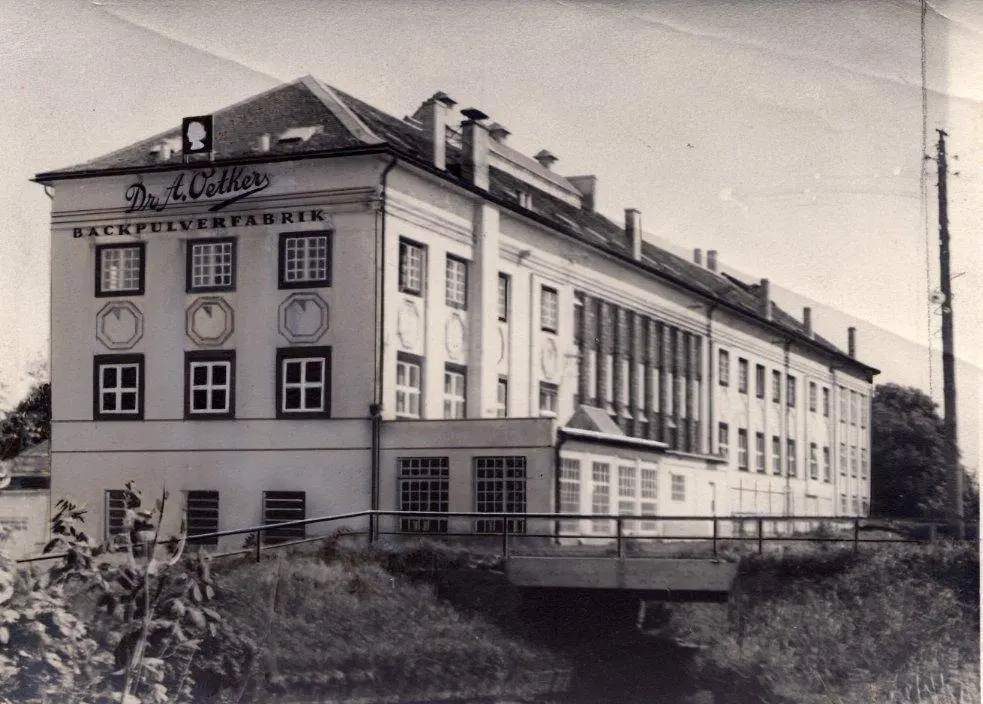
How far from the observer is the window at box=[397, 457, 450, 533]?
20.1 ft

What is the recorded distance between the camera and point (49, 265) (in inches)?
262

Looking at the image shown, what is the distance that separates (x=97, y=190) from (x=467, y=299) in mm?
1971

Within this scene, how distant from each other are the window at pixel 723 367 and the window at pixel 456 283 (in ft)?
4.36

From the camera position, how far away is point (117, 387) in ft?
21.2

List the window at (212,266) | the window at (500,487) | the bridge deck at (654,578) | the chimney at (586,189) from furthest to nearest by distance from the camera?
the chimney at (586,189) < the window at (212,266) < the bridge deck at (654,578) < the window at (500,487)

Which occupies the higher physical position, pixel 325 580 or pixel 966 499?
pixel 966 499

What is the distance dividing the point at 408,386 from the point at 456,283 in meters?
0.54

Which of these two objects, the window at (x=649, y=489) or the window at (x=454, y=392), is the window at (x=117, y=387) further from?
the window at (x=649, y=489)

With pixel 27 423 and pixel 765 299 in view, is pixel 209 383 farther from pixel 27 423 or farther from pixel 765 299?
pixel 765 299

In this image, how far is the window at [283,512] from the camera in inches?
246

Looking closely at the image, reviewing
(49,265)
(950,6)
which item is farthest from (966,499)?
(49,265)

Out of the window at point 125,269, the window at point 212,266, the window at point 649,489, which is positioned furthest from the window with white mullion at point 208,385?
the window at point 649,489

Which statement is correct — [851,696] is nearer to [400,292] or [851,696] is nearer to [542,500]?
[542,500]

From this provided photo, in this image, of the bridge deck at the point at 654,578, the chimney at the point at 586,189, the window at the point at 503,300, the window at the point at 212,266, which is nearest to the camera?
the bridge deck at the point at 654,578
